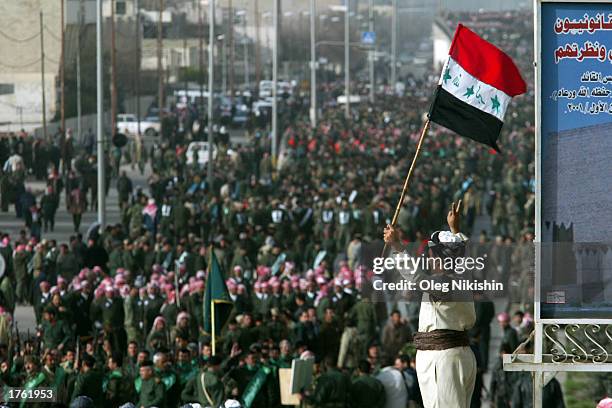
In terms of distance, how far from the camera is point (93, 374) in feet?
53.7

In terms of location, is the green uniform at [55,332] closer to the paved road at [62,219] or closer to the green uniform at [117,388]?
the green uniform at [117,388]

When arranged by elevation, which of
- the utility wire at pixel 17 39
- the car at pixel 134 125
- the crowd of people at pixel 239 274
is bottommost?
the car at pixel 134 125

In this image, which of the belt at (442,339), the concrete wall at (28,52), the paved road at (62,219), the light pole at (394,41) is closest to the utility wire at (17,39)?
the concrete wall at (28,52)

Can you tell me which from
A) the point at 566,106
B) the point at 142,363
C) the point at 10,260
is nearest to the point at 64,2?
the point at 10,260

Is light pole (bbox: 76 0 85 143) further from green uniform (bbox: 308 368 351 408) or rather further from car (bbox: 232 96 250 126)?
green uniform (bbox: 308 368 351 408)

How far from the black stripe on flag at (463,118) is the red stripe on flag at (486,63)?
0.17 m

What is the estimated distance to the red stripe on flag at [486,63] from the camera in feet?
35.8

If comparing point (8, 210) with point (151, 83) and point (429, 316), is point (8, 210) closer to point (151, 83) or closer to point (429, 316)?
point (429, 316)

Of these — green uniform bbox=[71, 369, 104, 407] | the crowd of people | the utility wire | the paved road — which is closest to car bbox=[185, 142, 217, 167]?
the crowd of people

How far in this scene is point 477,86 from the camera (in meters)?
10.9

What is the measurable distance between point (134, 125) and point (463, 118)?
5692 centimetres

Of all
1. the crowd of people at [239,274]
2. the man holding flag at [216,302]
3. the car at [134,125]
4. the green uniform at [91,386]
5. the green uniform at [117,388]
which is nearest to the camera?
the green uniform at [91,386]

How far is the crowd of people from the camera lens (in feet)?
56.0

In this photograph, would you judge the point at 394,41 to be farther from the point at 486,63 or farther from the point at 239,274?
the point at 486,63
